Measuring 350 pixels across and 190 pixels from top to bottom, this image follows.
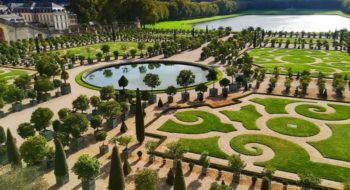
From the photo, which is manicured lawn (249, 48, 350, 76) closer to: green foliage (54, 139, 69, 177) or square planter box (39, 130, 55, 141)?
square planter box (39, 130, 55, 141)

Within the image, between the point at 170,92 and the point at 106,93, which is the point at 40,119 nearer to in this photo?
the point at 106,93

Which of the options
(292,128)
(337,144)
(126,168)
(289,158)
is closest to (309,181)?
(289,158)

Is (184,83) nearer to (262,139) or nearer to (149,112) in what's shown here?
(149,112)

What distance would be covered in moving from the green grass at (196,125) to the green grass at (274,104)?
8.70 meters

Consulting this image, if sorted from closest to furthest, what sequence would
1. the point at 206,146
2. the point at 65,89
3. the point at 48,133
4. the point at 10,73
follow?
the point at 206,146 < the point at 48,133 < the point at 65,89 < the point at 10,73

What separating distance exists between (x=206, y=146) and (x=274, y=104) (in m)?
17.9

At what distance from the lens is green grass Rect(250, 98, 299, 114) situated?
152 feet

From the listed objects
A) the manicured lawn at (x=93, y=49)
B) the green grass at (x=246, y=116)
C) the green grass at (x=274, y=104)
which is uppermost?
the manicured lawn at (x=93, y=49)

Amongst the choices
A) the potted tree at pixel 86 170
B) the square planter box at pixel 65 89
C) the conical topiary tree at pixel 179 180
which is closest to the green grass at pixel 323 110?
the conical topiary tree at pixel 179 180

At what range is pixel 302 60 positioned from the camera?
79.2 metres

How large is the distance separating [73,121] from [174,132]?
40.4ft

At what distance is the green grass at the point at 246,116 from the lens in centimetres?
4179

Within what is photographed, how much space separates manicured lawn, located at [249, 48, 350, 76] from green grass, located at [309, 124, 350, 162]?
28304 millimetres

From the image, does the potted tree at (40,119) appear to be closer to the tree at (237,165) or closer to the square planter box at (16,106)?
the square planter box at (16,106)
